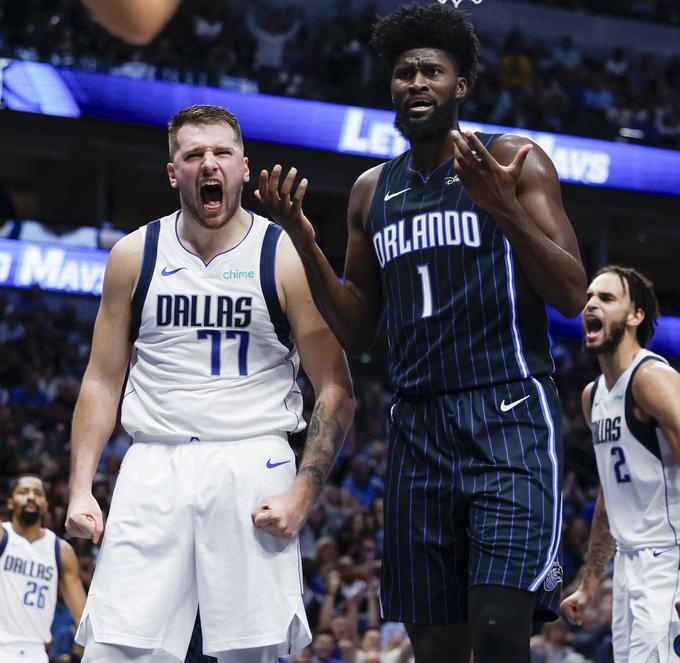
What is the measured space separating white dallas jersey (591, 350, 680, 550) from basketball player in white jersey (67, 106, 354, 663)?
1680 mm

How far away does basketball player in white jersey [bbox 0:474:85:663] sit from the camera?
25.9ft

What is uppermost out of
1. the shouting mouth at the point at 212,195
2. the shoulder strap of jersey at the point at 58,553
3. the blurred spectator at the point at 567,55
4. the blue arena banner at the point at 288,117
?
the blurred spectator at the point at 567,55

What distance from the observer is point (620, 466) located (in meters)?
4.95

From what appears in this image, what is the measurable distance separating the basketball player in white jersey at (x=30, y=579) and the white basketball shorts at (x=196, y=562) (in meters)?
4.60

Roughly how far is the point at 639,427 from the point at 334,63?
52.1 feet

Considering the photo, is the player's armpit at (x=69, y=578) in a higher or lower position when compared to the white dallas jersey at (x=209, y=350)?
lower

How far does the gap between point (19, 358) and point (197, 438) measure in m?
11.6

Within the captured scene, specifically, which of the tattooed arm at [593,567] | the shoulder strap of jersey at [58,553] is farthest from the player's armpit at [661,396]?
the shoulder strap of jersey at [58,553]

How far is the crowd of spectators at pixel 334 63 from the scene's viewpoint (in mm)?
17578

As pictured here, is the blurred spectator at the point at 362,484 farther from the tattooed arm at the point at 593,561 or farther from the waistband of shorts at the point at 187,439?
the waistband of shorts at the point at 187,439

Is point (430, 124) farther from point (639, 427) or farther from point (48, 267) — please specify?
point (48, 267)

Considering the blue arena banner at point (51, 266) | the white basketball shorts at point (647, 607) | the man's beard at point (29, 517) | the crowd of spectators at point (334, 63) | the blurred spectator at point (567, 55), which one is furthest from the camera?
the blurred spectator at point (567, 55)

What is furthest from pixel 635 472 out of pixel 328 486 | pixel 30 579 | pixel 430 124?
pixel 328 486

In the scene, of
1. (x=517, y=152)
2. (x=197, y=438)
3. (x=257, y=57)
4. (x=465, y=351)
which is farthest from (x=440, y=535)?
(x=257, y=57)
